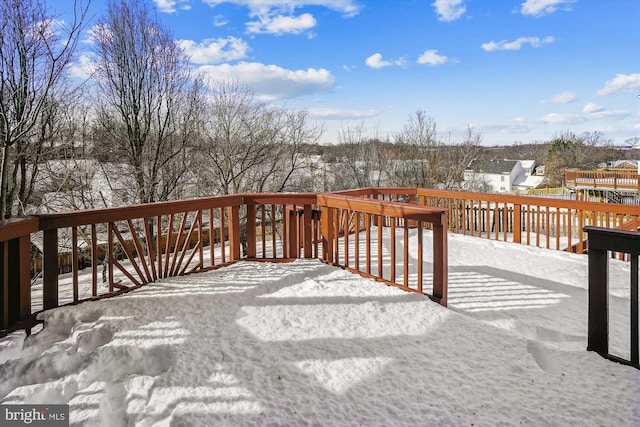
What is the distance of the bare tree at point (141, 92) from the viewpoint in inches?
420

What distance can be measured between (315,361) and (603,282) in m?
2.01

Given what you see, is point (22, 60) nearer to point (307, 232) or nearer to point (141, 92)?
point (141, 92)

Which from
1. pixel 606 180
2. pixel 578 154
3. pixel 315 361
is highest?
pixel 578 154

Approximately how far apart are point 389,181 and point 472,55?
7955 millimetres

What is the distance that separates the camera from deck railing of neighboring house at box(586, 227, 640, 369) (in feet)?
7.52

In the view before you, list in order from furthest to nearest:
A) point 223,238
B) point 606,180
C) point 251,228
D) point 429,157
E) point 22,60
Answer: point 429,157, point 606,180, point 22,60, point 251,228, point 223,238

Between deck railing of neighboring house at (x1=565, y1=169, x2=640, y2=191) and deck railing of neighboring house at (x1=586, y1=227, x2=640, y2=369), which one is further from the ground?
deck railing of neighboring house at (x1=565, y1=169, x2=640, y2=191)

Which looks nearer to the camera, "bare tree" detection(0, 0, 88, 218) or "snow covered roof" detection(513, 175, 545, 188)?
"bare tree" detection(0, 0, 88, 218)

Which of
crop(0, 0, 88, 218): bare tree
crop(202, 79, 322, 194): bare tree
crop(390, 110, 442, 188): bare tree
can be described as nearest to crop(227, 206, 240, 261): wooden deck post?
crop(0, 0, 88, 218): bare tree

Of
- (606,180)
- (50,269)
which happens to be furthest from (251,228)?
(606,180)

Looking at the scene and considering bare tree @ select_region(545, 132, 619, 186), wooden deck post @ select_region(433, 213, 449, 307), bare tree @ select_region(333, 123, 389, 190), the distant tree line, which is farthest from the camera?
bare tree @ select_region(545, 132, 619, 186)

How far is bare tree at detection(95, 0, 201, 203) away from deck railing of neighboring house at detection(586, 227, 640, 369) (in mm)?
11080

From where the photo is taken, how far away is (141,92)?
11.2m

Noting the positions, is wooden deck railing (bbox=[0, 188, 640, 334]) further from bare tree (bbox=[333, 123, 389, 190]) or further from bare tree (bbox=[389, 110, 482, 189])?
bare tree (bbox=[389, 110, 482, 189])
